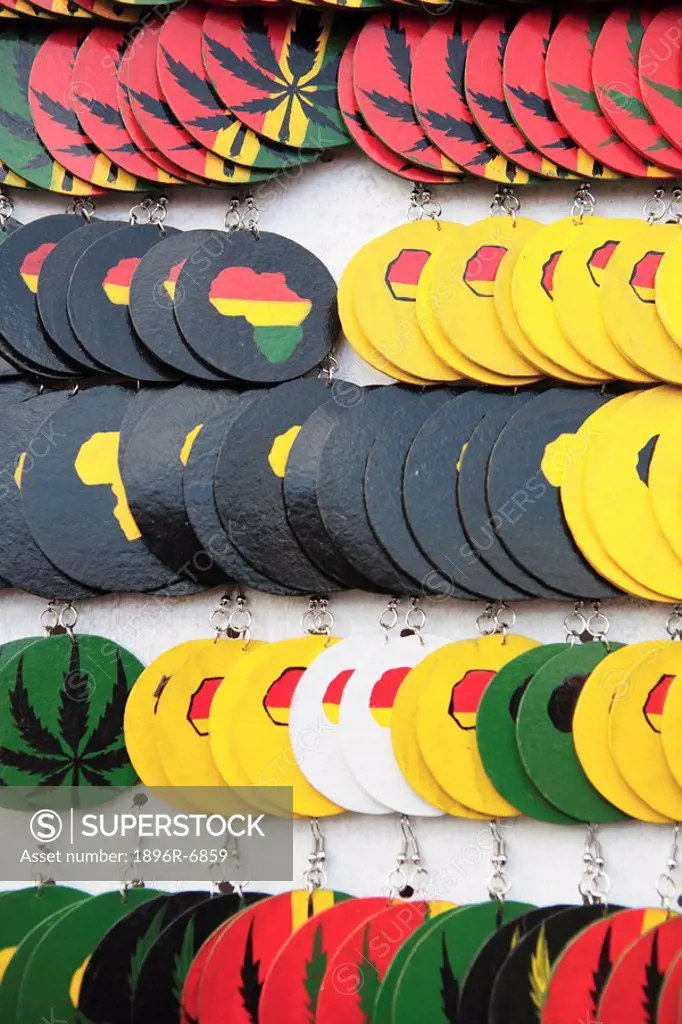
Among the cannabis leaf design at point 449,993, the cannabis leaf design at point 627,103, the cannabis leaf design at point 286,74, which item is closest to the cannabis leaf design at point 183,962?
the cannabis leaf design at point 449,993

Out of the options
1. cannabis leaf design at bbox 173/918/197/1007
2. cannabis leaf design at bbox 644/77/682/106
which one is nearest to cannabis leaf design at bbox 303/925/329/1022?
cannabis leaf design at bbox 173/918/197/1007

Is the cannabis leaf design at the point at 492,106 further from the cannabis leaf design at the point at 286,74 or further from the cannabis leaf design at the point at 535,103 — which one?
the cannabis leaf design at the point at 286,74

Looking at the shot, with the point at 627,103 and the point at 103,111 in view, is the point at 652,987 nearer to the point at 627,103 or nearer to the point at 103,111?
the point at 627,103

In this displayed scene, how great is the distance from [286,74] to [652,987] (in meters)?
1.13

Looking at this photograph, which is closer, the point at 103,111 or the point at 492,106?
the point at 492,106

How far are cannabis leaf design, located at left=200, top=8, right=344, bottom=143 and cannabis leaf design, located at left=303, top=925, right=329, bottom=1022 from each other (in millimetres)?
955

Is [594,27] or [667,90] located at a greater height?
[594,27]

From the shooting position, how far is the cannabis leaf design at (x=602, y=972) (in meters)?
1.15

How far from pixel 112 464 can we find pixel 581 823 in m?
0.70

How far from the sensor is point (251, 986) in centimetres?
125

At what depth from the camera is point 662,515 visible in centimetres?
117

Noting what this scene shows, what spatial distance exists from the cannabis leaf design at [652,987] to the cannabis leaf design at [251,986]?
425mm

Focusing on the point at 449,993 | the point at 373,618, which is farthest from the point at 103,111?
the point at 449,993

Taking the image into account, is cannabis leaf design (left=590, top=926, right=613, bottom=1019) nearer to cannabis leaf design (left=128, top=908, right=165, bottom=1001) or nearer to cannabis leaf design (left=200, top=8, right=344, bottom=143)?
cannabis leaf design (left=128, top=908, right=165, bottom=1001)
